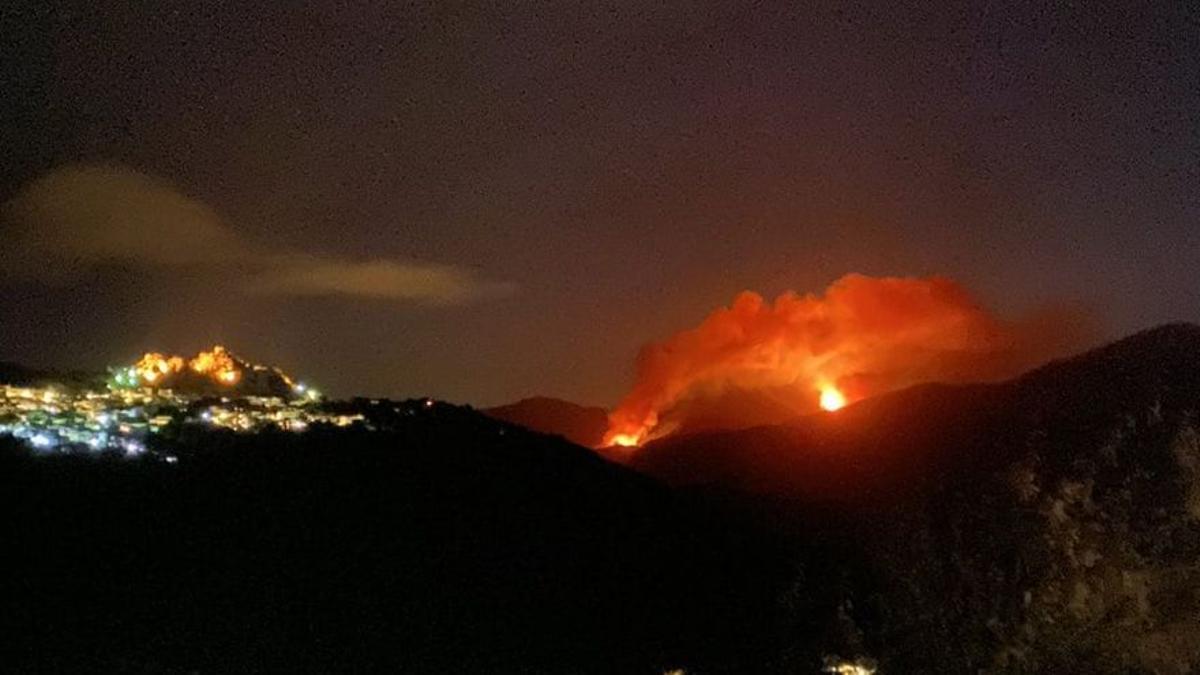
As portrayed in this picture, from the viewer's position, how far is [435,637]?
38.4 ft

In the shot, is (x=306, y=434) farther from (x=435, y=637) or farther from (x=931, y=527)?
(x=931, y=527)

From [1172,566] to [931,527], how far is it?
3431 millimetres

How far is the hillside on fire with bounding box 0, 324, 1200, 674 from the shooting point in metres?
10.7

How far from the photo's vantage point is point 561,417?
78.4 m

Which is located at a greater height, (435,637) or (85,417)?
(85,417)

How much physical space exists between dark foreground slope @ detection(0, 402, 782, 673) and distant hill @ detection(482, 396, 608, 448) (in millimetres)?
57456

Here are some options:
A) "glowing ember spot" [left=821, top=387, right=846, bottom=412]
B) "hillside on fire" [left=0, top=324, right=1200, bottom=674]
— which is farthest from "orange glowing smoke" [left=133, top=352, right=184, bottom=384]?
"glowing ember spot" [left=821, top=387, right=846, bottom=412]

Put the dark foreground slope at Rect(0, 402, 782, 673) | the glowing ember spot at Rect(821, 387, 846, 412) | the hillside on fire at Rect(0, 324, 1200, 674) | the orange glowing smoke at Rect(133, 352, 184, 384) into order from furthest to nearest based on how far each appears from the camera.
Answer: the glowing ember spot at Rect(821, 387, 846, 412) → the orange glowing smoke at Rect(133, 352, 184, 384) → the hillside on fire at Rect(0, 324, 1200, 674) → the dark foreground slope at Rect(0, 402, 782, 673)

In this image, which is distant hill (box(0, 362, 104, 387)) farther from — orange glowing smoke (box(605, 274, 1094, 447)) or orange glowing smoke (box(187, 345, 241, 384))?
orange glowing smoke (box(605, 274, 1094, 447))

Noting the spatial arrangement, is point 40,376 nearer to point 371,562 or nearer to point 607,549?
point 371,562

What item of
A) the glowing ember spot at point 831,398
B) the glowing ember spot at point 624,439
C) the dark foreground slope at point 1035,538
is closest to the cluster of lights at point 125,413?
the dark foreground slope at point 1035,538

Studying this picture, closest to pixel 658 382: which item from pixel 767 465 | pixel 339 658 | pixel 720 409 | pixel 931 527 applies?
pixel 720 409

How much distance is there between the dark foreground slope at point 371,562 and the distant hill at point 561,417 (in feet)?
189

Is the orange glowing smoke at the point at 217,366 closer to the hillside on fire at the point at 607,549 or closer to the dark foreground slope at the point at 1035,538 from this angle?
the hillside on fire at the point at 607,549
